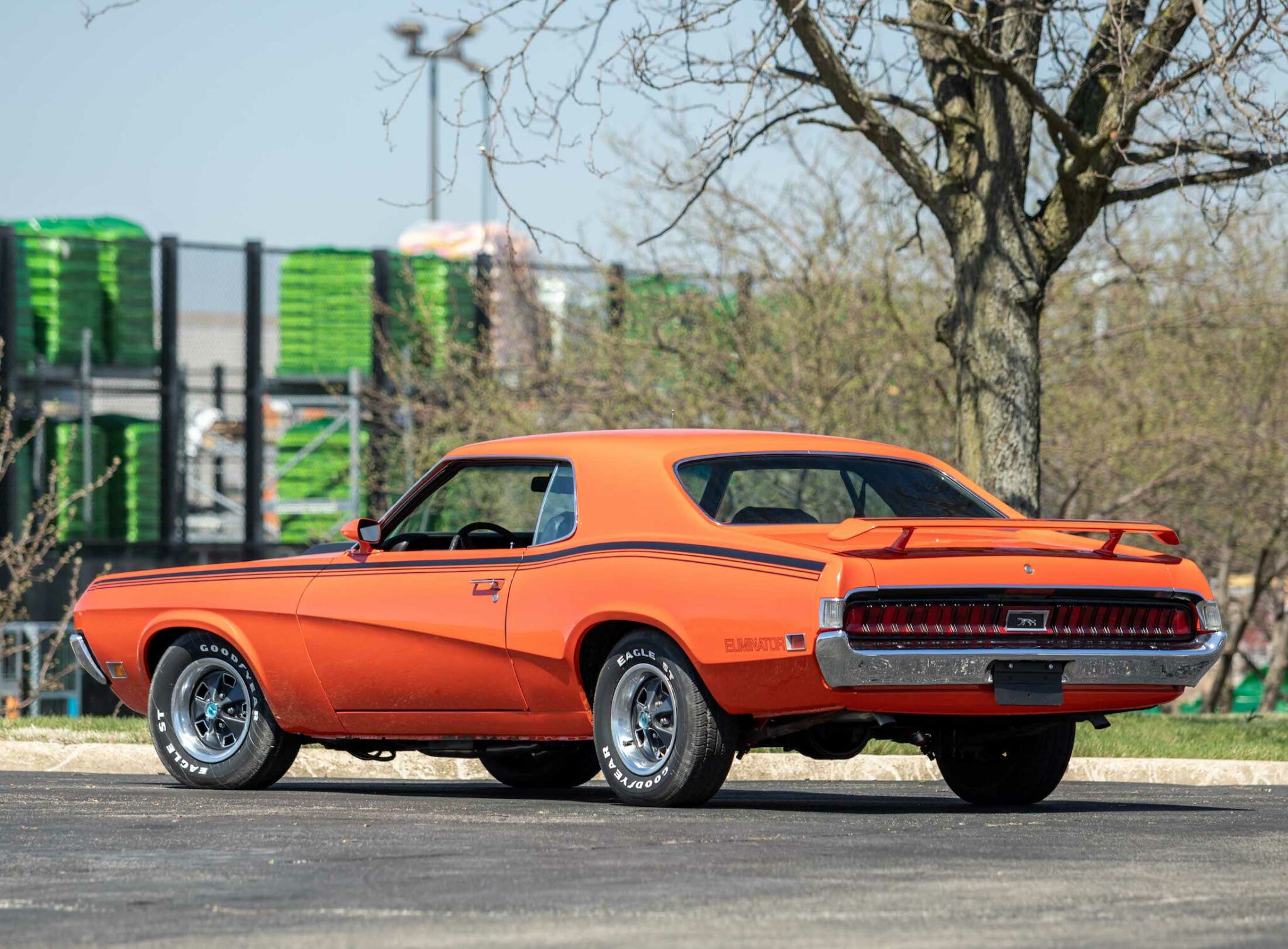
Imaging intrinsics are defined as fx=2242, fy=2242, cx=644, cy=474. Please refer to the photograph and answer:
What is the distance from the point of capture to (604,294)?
26.3 meters

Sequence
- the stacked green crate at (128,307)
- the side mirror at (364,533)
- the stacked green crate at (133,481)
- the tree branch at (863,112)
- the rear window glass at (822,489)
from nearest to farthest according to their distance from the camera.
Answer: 1. the rear window glass at (822,489)
2. the side mirror at (364,533)
3. the tree branch at (863,112)
4. the stacked green crate at (133,481)
5. the stacked green crate at (128,307)

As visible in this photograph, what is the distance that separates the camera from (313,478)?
32.5 meters

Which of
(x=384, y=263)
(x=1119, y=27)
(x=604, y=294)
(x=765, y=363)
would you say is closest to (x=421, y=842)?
(x=1119, y=27)

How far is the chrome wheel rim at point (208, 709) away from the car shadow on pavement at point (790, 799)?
24cm

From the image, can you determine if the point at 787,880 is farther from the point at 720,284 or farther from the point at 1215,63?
the point at 720,284

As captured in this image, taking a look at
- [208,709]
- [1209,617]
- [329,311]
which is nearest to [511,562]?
[208,709]

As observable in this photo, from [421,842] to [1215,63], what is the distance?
334 inches

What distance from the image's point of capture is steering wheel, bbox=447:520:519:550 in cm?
963

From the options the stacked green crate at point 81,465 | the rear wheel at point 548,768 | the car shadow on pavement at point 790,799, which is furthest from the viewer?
the stacked green crate at point 81,465

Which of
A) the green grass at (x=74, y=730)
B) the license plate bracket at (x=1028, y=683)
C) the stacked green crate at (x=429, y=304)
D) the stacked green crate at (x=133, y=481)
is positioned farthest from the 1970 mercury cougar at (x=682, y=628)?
the stacked green crate at (x=133, y=481)

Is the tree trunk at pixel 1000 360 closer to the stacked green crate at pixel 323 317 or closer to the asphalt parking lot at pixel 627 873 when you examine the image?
the asphalt parking lot at pixel 627 873

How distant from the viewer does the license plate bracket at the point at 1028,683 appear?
8.28 m

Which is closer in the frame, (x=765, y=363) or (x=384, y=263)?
(x=765, y=363)

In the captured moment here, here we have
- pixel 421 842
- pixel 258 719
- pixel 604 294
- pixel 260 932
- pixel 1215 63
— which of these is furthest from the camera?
pixel 604 294
